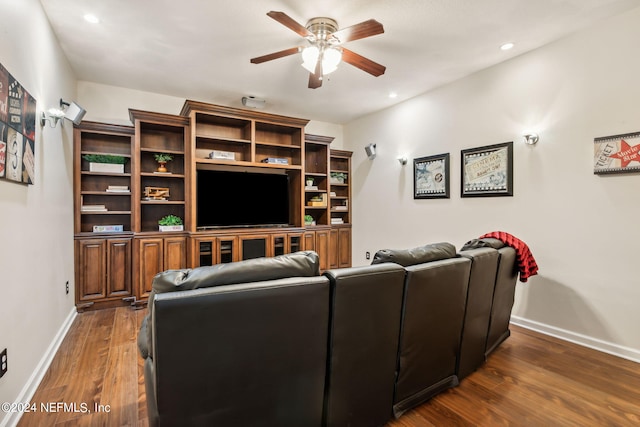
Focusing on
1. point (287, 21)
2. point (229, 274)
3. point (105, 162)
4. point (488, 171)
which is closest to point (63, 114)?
point (105, 162)

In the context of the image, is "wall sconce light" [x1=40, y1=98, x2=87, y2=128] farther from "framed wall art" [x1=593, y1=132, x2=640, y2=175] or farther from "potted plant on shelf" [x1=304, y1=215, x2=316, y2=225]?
"framed wall art" [x1=593, y1=132, x2=640, y2=175]

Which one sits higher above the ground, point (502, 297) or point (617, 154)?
point (617, 154)

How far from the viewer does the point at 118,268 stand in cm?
367

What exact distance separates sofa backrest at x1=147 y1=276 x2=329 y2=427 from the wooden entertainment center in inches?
110

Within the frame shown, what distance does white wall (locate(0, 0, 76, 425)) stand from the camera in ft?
5.52

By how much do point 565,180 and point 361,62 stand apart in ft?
7.11

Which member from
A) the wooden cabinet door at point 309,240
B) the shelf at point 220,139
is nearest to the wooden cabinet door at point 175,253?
the shelf at point 220,139

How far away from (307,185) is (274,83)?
1743 millimetres

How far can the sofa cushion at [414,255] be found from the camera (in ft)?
5.70

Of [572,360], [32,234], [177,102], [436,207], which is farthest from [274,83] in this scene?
[572,360]

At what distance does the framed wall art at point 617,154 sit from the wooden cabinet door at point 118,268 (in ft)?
16.0

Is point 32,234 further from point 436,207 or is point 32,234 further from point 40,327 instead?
point 436,207

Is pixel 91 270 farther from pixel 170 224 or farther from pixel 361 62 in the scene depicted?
pixel 361 62

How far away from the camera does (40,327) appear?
7.23ft
